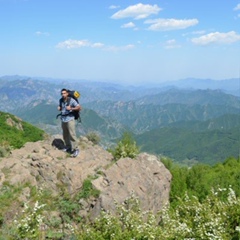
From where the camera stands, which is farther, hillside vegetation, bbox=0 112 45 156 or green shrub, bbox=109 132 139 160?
hillside vegetation, bbox=0 112 45 156

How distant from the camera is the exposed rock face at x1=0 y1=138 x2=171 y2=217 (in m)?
17.9

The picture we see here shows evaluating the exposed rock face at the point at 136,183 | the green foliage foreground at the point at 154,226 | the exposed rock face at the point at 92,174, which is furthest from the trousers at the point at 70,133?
the green foliage foreground at the point at 154,226

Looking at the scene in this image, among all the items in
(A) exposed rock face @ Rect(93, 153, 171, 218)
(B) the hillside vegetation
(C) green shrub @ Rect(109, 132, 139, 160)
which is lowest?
(B) the hillside vegetation

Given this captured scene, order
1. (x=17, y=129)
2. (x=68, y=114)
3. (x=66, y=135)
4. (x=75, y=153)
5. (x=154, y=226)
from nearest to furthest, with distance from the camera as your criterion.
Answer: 1. (x=154, y=226)
2. (x=68, y=114)
3. (x=75, y=153)
4. (x=66, y=135)
5. (x=17, y=129)

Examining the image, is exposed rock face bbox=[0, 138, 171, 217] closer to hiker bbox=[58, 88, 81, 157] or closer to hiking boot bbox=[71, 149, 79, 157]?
hiking boot bbox=[71, 149, 79, 157]

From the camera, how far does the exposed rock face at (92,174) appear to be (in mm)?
17891

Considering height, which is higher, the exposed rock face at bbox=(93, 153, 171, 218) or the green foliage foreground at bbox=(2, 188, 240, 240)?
the green foliage foreground at bbox=(2, 188, 240, 240)

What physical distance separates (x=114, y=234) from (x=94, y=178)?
296 inches

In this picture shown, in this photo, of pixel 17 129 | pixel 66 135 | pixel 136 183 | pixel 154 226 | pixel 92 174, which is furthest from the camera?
pixel 17 129

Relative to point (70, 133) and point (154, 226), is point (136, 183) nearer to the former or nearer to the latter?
point (70, 133)

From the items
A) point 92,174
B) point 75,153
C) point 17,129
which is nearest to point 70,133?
point 75,153

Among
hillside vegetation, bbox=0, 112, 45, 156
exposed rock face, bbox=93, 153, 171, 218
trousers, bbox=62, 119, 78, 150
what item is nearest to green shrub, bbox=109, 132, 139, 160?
exposed rock face, bbox=93, 153, 171, 218

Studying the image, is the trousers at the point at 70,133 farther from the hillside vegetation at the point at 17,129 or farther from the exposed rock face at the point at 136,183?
the hillside vegetation at the point at 17,129

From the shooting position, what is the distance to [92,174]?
19.6 meters
